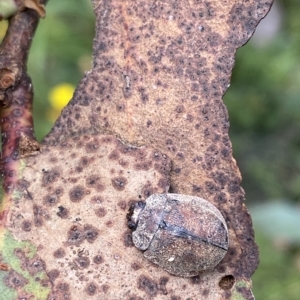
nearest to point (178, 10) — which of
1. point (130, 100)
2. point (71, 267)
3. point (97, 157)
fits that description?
point (130, 100)

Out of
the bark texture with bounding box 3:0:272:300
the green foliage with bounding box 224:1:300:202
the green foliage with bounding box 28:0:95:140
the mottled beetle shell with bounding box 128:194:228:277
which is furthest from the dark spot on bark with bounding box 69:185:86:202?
the green foliage with bounding box 224:1:300:202

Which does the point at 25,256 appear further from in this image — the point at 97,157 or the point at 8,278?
the point at 97,157

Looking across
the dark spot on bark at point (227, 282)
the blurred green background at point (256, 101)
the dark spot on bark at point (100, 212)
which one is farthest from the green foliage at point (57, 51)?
the dark spot on bark at point (227, 282)

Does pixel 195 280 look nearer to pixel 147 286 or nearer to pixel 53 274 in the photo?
pixel 147 286

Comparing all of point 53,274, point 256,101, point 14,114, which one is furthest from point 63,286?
point 256,101

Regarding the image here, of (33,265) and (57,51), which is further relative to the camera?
(57,51)

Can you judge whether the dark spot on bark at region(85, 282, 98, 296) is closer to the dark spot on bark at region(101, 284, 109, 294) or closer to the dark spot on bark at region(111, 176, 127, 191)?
the dark spot on bark at region(101, 284, 109, 294)
